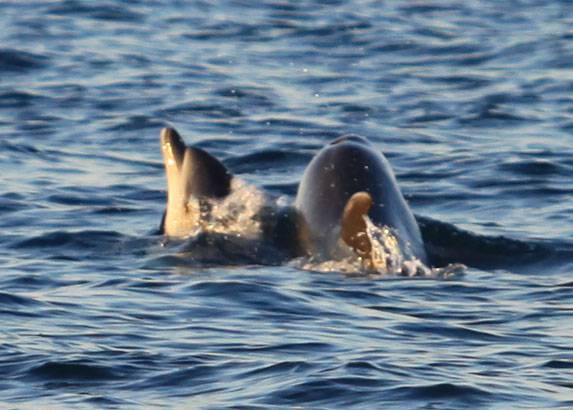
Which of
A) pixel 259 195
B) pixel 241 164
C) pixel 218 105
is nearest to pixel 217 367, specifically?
pixel 259 195

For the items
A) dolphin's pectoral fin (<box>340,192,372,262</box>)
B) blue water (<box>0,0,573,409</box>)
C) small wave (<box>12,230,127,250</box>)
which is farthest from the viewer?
small wave (<box>12,230,127,250</box>)

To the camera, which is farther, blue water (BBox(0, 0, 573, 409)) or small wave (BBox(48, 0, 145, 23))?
small wave (BBox(48, 0, 145, 23))

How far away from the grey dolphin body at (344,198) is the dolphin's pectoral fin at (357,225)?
29mm

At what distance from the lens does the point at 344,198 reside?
14578mm

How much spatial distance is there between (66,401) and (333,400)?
1.59 m

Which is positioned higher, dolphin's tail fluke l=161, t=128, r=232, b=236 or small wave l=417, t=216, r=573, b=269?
dolphin's tail fluke l=161, t=128, r=232, b=236

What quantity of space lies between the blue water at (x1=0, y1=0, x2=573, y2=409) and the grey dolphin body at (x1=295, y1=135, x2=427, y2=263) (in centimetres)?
33

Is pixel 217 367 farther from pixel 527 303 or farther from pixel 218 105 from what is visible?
pixel 218 105

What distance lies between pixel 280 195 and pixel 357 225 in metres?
3.54

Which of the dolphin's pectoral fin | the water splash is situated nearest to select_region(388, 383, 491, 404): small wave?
the dolphin's pectoral fin

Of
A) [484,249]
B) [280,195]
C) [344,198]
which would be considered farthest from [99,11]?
[344,198]

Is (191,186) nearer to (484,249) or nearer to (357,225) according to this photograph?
(357,225)

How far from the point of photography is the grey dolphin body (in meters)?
14.4

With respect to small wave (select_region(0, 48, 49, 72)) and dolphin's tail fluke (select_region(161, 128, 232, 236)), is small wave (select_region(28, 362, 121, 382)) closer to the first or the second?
dolphin's tail fluke (select_region(161, 128, 232, 236))
